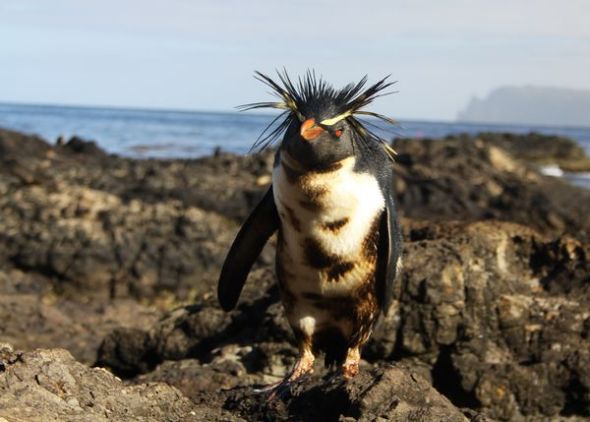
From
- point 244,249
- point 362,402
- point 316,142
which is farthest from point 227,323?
point 362,402

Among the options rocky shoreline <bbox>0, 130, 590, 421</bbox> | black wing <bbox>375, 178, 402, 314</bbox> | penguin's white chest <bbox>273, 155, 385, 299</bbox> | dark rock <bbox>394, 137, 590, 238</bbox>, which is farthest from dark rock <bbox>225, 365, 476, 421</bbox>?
dark rock <bbox>394, 137, 590, 238</bbox>

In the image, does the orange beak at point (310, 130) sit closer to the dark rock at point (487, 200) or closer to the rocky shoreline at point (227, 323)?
the rocky shoreline at point (227, 323)

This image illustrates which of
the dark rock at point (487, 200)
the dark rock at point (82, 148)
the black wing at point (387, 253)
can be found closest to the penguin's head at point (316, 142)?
the black wing at point (387, 253)

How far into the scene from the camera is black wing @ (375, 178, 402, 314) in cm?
436

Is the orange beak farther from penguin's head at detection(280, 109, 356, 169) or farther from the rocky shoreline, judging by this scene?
the rocky shoreline

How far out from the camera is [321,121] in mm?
4008

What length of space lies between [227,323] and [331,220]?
5.36ft

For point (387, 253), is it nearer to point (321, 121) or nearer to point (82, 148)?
point (321, 121)

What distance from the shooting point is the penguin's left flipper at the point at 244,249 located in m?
4.77

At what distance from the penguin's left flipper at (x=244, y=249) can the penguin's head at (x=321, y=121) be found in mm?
495

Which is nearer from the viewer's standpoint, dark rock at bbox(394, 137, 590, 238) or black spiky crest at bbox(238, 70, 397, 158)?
black spiky crest at bbox(238, 70, 397, 158)

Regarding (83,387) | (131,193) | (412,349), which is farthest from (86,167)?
(83,387)

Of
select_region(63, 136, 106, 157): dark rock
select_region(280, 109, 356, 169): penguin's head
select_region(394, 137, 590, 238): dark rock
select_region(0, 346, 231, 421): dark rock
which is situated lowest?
select_region(63, 136, 106, 157): dark rock

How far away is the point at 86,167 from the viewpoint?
51.9ft
